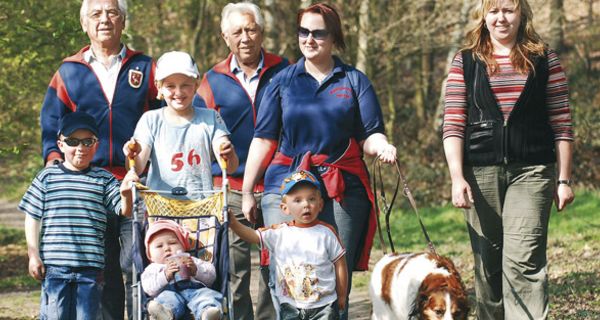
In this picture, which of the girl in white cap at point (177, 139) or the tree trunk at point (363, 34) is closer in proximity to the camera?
the girl in white cap at point (177, 139)

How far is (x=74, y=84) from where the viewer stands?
713 cm

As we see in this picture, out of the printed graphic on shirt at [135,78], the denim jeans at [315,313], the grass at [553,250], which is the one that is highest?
the printed graphic on shirt at [135,78]

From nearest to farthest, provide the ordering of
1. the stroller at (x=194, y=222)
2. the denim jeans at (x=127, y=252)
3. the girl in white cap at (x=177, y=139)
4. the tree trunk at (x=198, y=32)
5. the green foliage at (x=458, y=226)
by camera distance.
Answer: the stroller at (x=194, y=222)
the girl in white cap at (x=177, y=139)
the denim jeans at (x=127, y=252)
the green foliage at (x=458, y=226)
the tree trunk at (x=198, y=32)

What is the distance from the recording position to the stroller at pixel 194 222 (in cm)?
618

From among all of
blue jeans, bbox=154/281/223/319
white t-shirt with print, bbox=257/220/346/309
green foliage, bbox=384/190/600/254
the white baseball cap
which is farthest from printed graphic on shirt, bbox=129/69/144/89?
green foliage, bbox=384/190/600/254

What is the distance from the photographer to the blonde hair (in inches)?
260

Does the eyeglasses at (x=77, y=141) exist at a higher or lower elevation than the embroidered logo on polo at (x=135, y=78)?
lower

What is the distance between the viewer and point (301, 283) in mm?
6250

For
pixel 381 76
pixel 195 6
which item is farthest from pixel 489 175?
pixel 195 6

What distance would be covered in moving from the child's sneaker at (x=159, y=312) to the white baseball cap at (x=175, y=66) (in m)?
1.44

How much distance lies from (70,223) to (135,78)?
1120mm

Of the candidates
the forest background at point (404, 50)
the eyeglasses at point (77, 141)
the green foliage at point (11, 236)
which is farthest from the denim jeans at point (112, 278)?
the green foliage at point (11, 236)

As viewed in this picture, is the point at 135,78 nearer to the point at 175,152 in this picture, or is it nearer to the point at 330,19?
the point at 175,152

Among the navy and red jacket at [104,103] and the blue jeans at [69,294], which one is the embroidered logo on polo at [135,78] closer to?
the navy and red jacket at [104,103]
